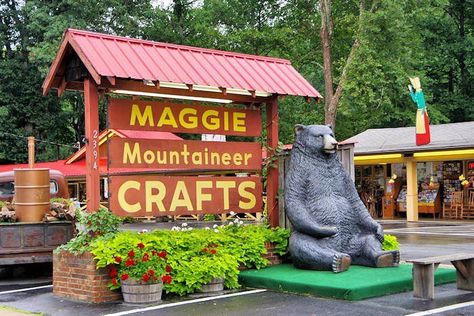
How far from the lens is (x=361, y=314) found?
23.8ft

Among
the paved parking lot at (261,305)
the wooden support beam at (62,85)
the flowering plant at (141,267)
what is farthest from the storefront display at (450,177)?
the flowering plant at (141,267)

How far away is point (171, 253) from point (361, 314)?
9.05 ft

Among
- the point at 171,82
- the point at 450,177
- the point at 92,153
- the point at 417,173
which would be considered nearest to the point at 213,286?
the point at 92,153

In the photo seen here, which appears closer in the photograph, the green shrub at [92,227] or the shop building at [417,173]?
the green shrub at [92,227]

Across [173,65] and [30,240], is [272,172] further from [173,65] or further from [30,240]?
[30,240]

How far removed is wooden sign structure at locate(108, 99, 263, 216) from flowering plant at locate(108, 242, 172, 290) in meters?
0.90

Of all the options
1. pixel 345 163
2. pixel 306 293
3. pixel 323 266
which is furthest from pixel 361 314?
pixel 345 163

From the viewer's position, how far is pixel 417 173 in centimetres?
2659

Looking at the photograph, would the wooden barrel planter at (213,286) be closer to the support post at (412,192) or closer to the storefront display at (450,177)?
the support post at (412,192)

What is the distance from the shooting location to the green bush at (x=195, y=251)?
8.40m

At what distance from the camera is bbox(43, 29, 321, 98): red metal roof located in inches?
354

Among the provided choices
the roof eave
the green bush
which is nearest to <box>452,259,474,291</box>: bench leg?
the green bush

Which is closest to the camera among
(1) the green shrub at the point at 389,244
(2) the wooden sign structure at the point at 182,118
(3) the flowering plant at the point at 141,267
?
(3) the flowering plant at the point at 141,267

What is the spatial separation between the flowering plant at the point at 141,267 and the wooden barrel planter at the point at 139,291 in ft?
0.20
